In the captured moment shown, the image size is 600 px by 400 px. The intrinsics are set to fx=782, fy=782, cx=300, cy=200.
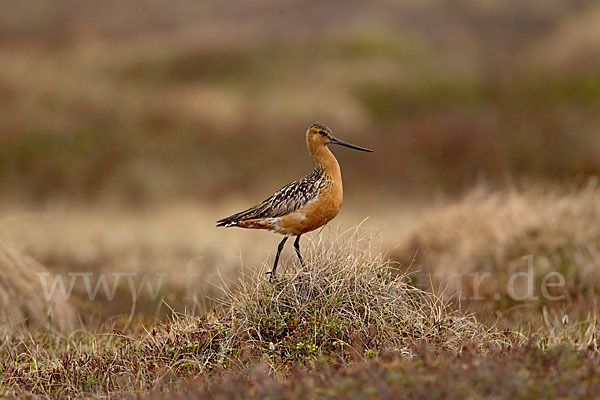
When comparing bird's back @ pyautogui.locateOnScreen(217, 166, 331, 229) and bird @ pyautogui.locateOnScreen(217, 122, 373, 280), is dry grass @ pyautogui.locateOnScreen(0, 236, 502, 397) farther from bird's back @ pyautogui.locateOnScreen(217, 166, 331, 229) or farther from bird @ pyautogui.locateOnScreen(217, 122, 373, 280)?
bird's back @ pyautogui.locateOnScreen(217, 166, 331, 229)

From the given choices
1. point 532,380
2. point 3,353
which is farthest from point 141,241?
point 532,380

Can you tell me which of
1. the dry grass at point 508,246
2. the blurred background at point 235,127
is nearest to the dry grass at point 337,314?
the dry grass at point 508,246

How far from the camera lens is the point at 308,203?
6.23 m

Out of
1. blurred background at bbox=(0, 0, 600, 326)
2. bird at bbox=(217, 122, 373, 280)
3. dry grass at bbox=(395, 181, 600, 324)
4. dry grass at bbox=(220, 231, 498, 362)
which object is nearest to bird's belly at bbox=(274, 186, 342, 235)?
bird at bbox=(217, 122, 373, 280)

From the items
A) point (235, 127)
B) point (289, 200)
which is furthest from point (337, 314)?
point (235, 127)

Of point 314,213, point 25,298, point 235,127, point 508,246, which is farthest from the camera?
point 235,127

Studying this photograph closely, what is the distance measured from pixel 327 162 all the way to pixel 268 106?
17.2 metres

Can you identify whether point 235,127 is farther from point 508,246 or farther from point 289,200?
point 289,200

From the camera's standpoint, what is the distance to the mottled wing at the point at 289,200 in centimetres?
629

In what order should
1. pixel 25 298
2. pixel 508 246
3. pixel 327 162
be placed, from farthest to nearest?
pixel 508 246, pixel 25 298, pixel 327 162

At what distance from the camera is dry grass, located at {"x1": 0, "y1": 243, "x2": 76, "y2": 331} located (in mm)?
9094

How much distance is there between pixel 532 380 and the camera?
4605 mm

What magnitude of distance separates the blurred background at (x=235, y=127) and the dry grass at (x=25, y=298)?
1.37 metres

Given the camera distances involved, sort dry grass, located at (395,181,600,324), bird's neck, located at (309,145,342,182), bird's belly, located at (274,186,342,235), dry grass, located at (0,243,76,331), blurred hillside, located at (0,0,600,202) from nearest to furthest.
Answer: bird's belly, located at (274,186,342,235) → bird's neck, located at (309,145,342,182) → dry grass, located at (0,243,76,331) → dry grass, located at (395,181,600,324) → blurred hillside, located at (0,0,600,202)
